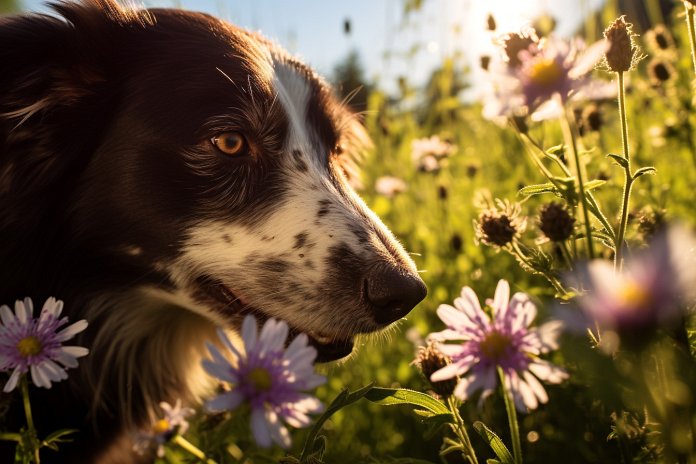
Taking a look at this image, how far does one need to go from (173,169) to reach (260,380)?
4.84 ft

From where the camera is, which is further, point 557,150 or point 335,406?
point 557,150

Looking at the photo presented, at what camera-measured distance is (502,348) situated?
96 cm

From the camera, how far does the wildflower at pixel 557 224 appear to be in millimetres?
1261

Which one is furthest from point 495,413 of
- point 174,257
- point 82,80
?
point 82,80

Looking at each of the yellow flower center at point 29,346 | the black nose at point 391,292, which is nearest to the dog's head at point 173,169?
the black nose at point 391,292

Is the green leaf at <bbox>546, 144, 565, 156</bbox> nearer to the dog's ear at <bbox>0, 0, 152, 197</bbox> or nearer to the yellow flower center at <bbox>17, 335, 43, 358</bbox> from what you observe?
the yellow flower center at <bbox>17, 335, 43, 358</bbox>

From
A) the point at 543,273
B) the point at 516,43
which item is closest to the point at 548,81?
the point at 516,43

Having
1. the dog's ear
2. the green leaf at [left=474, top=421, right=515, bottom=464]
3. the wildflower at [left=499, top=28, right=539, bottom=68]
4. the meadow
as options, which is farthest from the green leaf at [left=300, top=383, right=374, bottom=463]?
the dog's ear

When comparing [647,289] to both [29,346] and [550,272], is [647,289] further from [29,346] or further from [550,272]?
[29,346]

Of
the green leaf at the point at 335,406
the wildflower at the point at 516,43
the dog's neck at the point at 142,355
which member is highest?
the wildflower at the point at 516,43

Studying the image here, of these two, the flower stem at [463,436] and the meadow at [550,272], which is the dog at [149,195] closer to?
the meadow at [550,272]

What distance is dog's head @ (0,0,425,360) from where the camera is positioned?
84.4 inches

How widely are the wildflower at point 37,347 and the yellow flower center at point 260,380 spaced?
1.29 feet

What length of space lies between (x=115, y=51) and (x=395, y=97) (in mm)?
3294
